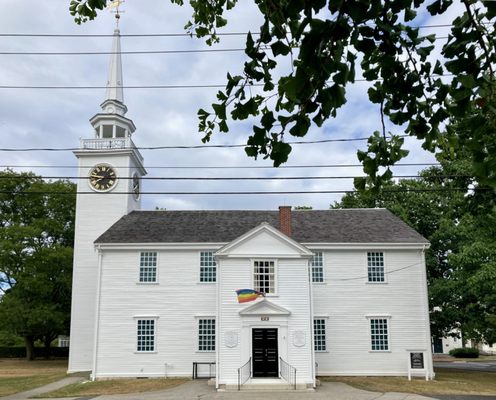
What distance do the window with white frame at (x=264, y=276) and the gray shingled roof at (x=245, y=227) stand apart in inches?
179

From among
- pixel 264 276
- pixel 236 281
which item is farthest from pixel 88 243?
pixel 264 276

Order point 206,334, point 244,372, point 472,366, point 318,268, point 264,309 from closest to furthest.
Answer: point 244,372, point 264,309, point 206,334, point 318,268, point 472,366

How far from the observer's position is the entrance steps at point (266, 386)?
22.3m

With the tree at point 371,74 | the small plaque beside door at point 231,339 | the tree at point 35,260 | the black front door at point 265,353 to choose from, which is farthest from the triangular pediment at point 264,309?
the tree at point 35,260

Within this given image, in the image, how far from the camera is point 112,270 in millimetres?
28406

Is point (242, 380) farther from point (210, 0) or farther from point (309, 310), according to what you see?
point (210, 0)

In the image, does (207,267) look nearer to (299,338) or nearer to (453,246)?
(299,338)

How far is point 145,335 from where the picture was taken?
2767 cm

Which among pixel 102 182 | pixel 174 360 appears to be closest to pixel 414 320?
pixel 174 360

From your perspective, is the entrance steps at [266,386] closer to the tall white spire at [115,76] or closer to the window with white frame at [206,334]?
the window with white frame at [206,334]

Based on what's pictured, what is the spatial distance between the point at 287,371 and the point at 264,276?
444cm

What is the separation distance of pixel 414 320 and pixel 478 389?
5674 millimetres

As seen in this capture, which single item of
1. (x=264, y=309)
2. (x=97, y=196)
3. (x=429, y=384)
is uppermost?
(x=97, y=196)

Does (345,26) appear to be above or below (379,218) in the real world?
below
